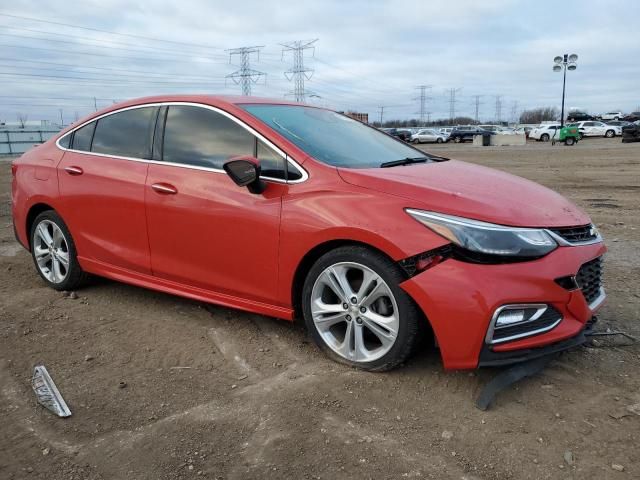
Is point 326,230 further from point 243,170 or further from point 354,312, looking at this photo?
point 243,170

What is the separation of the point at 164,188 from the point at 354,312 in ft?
5.27

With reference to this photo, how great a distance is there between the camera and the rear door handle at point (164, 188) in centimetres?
378

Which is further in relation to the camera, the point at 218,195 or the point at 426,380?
the point at 218,195

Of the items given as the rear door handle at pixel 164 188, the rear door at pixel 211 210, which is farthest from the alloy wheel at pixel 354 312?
the rear door handle at pixel 164 188

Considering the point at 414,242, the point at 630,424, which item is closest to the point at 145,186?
the point at 414,242

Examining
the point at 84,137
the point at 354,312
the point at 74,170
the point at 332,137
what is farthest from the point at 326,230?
the point at 84,137

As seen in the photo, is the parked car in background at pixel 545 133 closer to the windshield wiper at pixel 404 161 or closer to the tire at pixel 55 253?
the windshield wiper at pixel 404 161

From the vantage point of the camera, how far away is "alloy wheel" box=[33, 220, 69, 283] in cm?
473

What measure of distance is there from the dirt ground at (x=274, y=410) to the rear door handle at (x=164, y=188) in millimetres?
972

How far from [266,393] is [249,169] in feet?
4.18

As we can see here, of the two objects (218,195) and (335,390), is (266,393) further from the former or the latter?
(218,195)

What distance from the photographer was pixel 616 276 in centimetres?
494

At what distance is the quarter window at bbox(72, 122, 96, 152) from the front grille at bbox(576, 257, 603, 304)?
3.73 meters

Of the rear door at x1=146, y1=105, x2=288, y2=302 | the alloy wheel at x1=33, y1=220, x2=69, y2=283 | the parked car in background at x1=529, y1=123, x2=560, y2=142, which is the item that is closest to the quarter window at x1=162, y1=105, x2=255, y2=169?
the rear door at x1=146, y1=105, x2=288, y2=302
